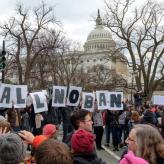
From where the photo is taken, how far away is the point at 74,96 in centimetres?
1398

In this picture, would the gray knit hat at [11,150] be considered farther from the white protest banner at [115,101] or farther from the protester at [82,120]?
the white protest banner at [115,101]

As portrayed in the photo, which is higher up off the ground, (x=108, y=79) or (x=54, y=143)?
(x=108, y=79)


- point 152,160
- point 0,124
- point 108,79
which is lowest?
point 152,160

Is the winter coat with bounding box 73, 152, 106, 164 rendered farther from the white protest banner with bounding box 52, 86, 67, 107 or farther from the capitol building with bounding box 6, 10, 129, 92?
the capitol building with bounding box 6, 10, 129, 92

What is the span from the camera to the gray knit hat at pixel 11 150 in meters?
3.51

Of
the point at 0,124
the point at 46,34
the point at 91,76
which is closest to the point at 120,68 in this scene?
the point at 91,76

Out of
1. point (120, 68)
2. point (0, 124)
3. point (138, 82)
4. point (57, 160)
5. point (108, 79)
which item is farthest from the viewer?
point (120, 68)

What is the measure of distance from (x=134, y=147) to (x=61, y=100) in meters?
8.98

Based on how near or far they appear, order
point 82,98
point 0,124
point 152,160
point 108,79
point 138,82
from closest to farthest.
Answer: point 152,160, point 0,124, point 82,98, point 138,82, point 108,79

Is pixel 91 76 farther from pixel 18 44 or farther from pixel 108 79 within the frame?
pixel 18 44

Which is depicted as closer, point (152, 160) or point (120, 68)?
point (152, 160)

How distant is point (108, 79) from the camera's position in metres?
85.8

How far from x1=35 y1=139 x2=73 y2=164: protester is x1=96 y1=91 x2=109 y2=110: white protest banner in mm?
11826

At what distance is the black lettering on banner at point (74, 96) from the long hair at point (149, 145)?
30.6ft
